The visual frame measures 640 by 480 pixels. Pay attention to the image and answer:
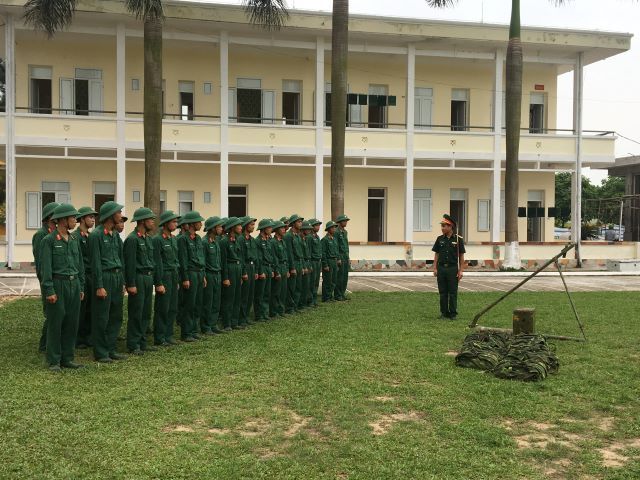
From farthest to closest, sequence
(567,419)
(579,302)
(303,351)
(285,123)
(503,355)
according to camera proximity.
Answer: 1. (285,123)
2. (579,302)
3. (303,351)
4. (503,355)
5. (567,419)

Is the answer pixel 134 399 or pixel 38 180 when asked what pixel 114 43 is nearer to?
pixel 38 180

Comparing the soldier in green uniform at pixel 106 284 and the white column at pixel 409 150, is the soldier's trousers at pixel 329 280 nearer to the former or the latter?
the soldier in green uniform at pixel 106 284

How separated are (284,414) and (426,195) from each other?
21.6m

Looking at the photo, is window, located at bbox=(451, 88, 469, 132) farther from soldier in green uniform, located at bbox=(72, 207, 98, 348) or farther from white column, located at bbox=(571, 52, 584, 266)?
soldier in green uniform, located at bbox=(72, 207, 98, 348)

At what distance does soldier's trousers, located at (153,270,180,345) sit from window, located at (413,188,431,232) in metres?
18.3

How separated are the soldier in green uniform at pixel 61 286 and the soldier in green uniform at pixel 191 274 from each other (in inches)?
81.4

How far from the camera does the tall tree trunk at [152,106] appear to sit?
54.8ft

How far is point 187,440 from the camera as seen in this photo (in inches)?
219

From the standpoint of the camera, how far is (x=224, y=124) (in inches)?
931

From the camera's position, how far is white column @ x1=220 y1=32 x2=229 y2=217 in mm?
23406

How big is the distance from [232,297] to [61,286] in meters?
3.59

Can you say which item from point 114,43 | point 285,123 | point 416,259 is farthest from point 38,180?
point 416,259

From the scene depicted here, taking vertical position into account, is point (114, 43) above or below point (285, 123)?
above

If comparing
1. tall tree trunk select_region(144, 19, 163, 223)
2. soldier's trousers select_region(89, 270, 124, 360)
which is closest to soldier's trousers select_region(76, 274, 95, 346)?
soldier's trousers select_region(89, 270, 124, 360)
